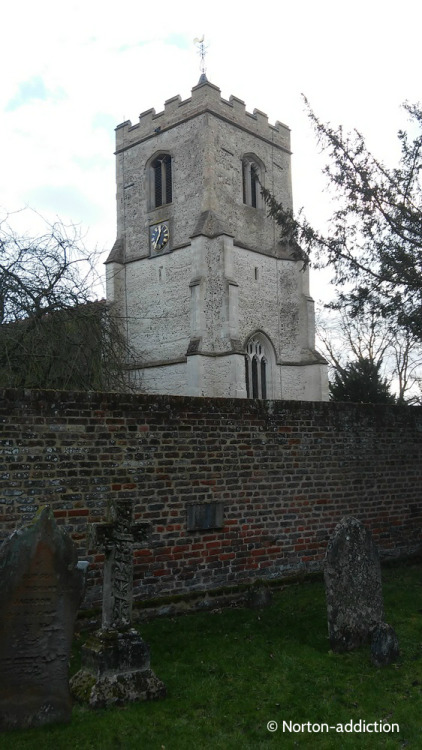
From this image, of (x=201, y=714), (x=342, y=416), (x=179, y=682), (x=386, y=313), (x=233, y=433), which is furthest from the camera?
(x=386, y=313)

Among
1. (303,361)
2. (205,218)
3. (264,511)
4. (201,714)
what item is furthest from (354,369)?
(201,714)

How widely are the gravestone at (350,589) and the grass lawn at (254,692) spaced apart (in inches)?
8.3

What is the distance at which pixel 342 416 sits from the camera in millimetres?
10484

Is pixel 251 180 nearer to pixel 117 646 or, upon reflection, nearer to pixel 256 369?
pixel 256 369

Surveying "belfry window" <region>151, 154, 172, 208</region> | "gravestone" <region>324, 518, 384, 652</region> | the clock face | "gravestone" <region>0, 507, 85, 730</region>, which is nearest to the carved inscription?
"gravestone" <region>0, 507, 85, 730</region>

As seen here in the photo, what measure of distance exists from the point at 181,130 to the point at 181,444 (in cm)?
2140

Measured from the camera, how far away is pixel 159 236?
2694cm

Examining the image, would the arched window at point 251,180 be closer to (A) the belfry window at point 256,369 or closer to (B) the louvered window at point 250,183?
(B) the louvered window at point 250,183

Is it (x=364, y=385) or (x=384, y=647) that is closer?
(x=384, y=647)

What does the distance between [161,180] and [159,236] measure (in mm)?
2656

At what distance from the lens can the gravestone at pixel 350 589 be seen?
6.62m

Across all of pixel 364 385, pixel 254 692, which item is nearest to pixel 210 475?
pixel 254 692

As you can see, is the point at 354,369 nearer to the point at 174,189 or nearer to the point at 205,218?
the point at 205,218

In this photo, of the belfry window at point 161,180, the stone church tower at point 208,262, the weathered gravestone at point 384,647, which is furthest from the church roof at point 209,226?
the weathered gravestone at point 384,647
